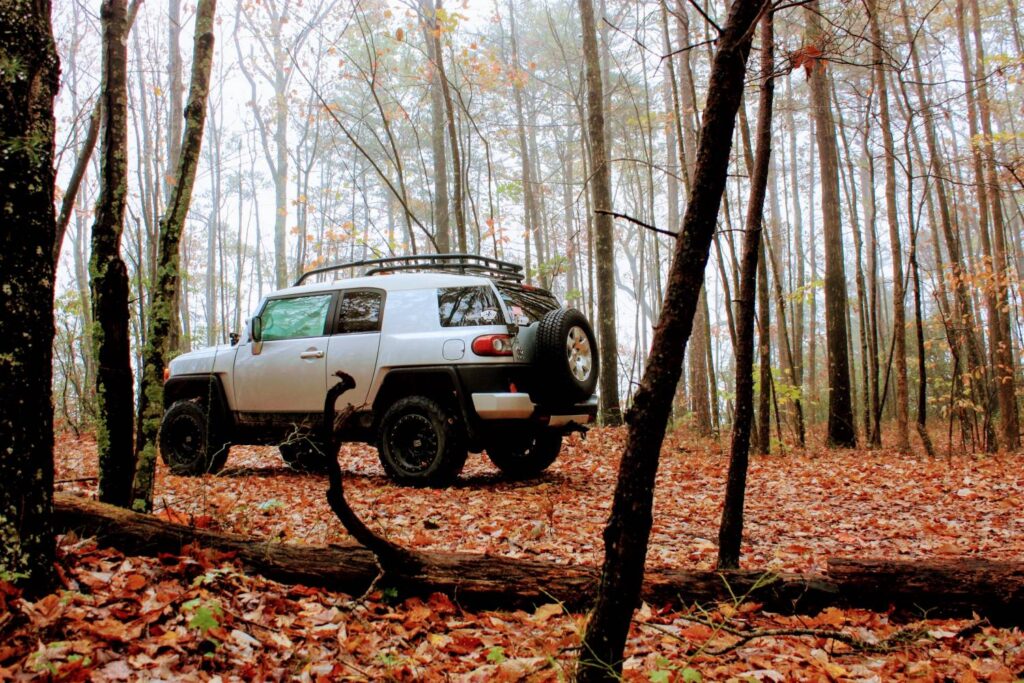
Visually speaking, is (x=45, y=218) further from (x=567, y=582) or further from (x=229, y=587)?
(x=567, y=582)

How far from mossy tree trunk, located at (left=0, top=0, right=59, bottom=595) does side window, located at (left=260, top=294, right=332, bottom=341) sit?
12.9ft

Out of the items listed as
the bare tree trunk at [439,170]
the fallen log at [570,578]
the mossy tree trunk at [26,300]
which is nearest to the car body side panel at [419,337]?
the fallen log at [570,578]

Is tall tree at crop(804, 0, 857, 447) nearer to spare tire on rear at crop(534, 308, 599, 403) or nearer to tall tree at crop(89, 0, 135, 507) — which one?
spare tire on rear at crop(534, 308, 599, 403)

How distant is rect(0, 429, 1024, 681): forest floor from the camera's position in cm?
245

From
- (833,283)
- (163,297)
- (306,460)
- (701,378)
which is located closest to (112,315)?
(163,297)

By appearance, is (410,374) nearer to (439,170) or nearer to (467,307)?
(467,307)

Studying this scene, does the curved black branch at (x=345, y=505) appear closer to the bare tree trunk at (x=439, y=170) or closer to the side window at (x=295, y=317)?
the side window at (x=295, y=317)

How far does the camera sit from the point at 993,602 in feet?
9.68

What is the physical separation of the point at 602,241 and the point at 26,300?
8.94m

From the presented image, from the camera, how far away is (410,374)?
239 inches

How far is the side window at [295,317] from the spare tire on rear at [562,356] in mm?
2422

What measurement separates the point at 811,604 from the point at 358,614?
2.23m

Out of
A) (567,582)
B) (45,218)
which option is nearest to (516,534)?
(567,582)

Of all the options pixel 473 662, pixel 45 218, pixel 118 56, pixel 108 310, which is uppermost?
pixel 118 56
